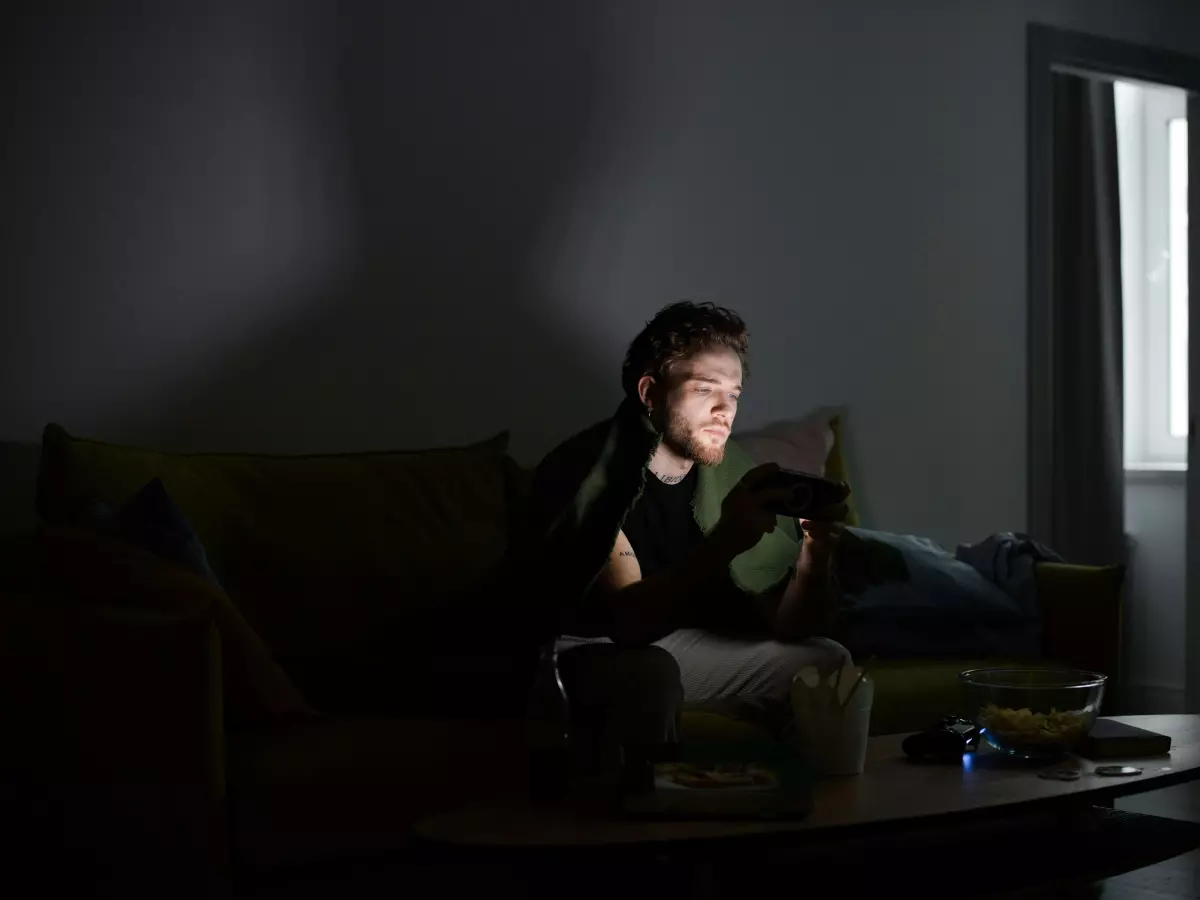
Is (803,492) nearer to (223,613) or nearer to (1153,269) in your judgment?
(223,613)

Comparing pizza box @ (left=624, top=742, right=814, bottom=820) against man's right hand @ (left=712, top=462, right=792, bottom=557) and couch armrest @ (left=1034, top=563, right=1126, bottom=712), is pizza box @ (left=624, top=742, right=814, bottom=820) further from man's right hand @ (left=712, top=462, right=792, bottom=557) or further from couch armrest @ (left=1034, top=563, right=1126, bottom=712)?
couch armrest @ (left=1034, top=563, right=1126, bottom=712)

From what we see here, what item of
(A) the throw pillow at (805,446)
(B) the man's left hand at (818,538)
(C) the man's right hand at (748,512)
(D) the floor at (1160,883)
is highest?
(A) the throw pillow at (805,446)

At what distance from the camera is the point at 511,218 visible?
118 inches

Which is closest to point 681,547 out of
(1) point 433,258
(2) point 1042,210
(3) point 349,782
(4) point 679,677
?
(4) point 679,677

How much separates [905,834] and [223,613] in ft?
3.18

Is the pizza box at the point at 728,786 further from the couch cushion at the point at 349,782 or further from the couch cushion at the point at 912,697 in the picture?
the couch cushion at the point at 912,697

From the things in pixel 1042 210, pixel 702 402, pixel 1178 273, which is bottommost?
pixel 702 402

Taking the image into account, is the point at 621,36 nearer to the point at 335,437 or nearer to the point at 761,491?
the point at 335,437

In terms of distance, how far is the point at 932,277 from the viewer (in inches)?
143

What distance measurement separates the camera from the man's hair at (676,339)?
224 centimetres

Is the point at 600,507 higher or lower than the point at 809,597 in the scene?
higher

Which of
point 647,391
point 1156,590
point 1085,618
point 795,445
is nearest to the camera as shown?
point 647,391

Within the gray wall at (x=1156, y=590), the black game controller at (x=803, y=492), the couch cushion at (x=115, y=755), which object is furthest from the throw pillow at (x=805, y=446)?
the gray wall at (x=1156, y=590)

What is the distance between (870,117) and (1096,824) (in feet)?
7.41
